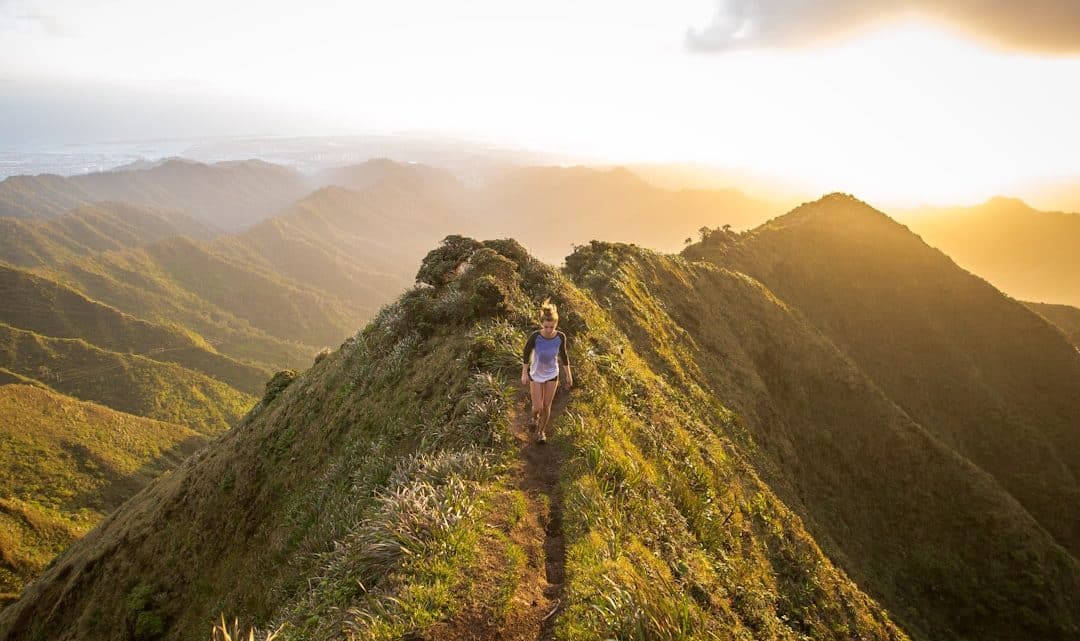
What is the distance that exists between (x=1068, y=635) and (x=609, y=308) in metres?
26.7

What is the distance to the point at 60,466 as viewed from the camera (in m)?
68.9

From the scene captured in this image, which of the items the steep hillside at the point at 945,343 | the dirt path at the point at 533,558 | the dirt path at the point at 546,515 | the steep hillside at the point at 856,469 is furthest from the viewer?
the steep hillside at the point at 945,343

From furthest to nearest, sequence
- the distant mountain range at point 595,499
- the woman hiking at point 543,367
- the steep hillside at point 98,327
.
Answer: the steep hillside at point 98,327 → the woman hiking at point 543,367 → the distant mountain range at point 595,499

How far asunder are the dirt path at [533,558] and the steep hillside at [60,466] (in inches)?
2342

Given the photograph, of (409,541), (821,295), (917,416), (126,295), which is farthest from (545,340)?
(126,295)

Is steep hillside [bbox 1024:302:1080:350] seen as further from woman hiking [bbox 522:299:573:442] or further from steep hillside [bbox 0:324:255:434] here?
steep hillside [bbox 0:324:255:434]

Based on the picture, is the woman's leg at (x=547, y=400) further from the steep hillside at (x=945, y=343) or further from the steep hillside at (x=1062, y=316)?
the steep hillside at (x=1062, y=316)

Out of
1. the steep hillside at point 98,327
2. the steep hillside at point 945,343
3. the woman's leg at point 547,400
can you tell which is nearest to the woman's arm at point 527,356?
the woman's leg at point 547,400

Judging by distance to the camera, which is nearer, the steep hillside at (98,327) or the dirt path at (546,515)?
the dirt path at (546,515)

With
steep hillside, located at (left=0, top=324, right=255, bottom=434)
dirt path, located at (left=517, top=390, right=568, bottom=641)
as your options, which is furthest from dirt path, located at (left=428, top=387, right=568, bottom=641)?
steep hillside, located at (left=0, top=324, right=255, bottom=434)

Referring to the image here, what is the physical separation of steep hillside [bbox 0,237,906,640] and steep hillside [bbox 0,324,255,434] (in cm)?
11684

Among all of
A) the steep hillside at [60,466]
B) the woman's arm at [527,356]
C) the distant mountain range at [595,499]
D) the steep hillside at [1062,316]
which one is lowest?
the steep hillside at [60,466]

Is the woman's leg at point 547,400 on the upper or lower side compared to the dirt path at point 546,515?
A: upper

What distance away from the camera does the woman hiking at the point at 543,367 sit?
10.1 metres
